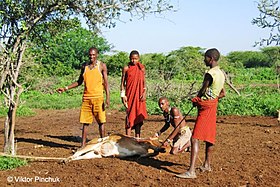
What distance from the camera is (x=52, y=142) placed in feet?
29.2

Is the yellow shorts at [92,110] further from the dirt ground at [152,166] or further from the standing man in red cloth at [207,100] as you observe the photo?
the standing man in red cloth at [207,100]

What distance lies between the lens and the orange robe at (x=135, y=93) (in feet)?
27.0

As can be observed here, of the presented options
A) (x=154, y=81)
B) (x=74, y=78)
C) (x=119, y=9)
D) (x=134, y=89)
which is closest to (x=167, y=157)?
(x=134, y=89)

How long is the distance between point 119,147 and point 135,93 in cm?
148

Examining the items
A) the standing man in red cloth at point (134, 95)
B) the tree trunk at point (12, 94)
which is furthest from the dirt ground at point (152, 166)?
the standing man in red cloth at point (134, 95)

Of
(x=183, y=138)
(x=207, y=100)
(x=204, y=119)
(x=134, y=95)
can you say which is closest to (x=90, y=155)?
(x=183, y=138)

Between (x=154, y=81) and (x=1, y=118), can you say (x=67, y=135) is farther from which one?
(x=154, y=81)

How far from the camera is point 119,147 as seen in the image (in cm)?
709

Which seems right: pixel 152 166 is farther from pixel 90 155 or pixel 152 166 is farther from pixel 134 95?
pixel 134 95

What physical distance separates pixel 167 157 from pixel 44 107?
452 inches

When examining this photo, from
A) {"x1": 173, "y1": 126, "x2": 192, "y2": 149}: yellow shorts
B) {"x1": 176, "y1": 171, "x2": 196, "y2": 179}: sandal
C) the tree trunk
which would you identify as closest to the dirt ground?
{"x1": 176, "y1": 171, "x2": 196, "y2": 179}: sandal

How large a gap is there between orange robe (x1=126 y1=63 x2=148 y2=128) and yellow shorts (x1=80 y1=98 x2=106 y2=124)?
25.2 inches

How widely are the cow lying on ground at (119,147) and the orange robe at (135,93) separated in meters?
1.11

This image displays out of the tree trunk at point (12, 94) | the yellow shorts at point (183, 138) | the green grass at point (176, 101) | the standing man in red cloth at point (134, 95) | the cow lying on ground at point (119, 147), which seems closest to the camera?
the tree trunk at point (12, 94)
